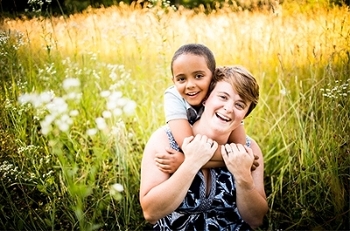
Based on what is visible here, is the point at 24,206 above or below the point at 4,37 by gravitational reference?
below

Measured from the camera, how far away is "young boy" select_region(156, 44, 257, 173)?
74.9 inches

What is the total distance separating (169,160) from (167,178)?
74mm

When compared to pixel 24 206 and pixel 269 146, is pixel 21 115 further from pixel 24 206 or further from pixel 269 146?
pixel 269 146

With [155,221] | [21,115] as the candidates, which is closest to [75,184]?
[21,115]

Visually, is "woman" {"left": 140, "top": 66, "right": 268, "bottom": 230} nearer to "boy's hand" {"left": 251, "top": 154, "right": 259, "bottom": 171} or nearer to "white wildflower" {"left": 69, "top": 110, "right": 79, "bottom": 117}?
"boy's hand" {"left": 251, "top": 154, "right": 259, "bottom": 171}

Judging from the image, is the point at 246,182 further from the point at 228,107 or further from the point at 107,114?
the point at 107,114

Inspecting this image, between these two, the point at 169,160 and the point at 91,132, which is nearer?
the point at 169,160

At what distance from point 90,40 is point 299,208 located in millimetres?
1419

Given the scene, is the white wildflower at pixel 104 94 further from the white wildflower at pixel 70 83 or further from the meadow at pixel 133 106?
the white wildflower at pixel 70 83

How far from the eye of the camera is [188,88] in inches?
75.7

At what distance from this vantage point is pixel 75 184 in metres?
2.54

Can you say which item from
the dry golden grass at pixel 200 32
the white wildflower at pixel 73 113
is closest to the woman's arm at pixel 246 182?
the dry golden grass at pixel 200 32

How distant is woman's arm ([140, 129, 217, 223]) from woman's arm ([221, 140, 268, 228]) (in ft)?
0.26

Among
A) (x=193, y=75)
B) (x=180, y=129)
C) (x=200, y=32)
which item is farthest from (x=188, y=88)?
(x=200, y=32)
